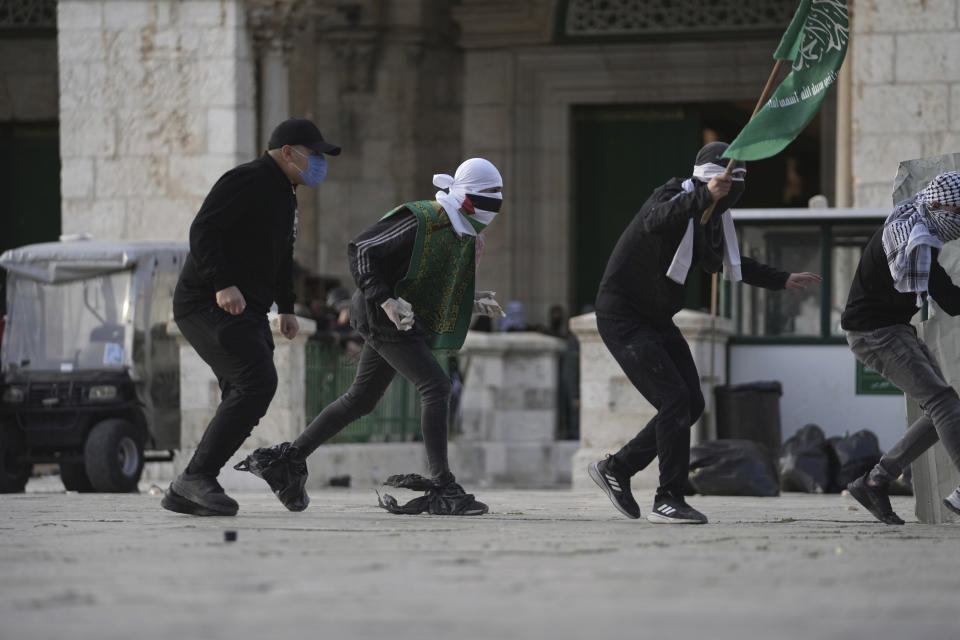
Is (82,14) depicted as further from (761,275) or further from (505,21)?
(761,275)

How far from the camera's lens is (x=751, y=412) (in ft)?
48.1

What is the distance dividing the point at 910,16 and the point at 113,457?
7561 mm

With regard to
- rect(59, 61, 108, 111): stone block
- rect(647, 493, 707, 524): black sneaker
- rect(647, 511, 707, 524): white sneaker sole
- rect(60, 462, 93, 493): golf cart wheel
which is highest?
rect(59, 61, 108, 111): stone block

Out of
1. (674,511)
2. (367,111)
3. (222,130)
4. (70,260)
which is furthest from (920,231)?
(367,111)

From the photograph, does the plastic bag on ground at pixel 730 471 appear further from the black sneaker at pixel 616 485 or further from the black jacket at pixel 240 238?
the black jacket at pixel 240 238

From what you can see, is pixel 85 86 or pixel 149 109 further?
pixel 85 86

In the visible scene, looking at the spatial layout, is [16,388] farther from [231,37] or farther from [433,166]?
[433,166]

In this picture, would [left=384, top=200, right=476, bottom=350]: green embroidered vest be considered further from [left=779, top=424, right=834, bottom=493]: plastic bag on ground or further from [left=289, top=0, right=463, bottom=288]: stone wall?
[left=289, top=0, right=463, bottom=288]: stone wall

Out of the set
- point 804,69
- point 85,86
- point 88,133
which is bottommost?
point 804,69

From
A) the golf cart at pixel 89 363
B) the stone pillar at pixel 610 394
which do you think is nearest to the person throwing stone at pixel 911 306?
the stone pillar at pixel 610 394

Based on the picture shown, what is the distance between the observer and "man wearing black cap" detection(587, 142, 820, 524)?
8.21 m

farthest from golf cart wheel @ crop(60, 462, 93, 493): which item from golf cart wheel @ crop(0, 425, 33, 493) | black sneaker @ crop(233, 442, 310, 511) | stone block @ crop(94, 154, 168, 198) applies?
black sneaker @ crop(233, 442, 310, 511)

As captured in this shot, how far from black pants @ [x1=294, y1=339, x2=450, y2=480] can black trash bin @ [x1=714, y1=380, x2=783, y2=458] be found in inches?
240

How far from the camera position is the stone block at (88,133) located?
1761 cm
